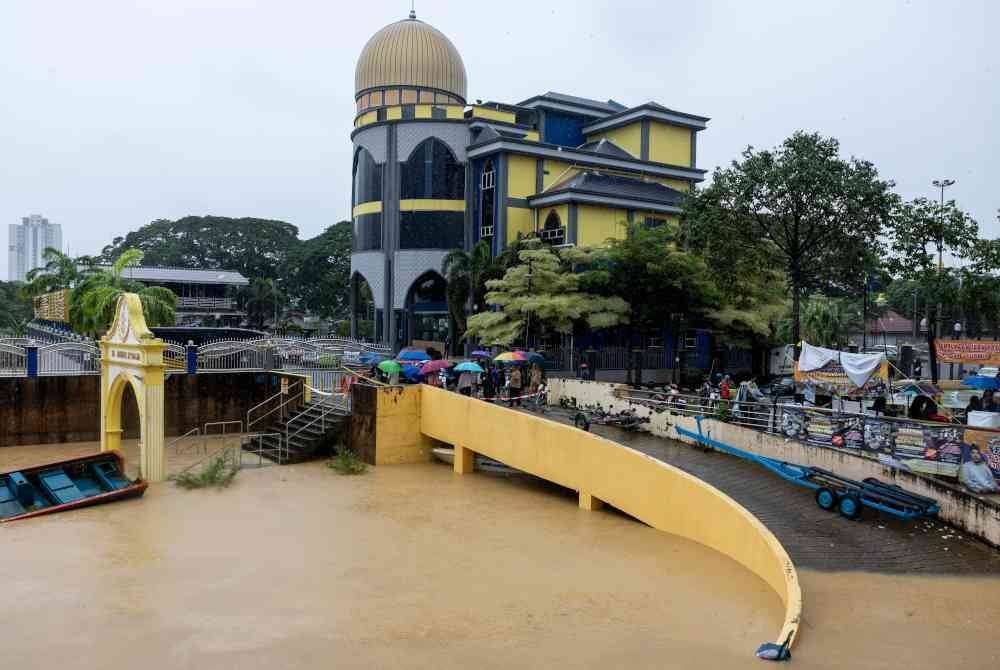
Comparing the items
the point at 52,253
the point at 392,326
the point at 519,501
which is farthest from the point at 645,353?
the point at 52,253

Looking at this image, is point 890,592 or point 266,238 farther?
point 266,238

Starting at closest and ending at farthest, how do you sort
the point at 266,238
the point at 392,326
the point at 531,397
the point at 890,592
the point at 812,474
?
the point at 890,592 → the point at 812,474 → the point at 531,397 → the point at 392,326 → the point at 266,238

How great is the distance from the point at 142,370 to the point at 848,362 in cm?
1805

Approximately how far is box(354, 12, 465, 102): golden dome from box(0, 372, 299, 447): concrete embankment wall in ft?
67.3

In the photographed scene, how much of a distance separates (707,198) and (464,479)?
12379mm

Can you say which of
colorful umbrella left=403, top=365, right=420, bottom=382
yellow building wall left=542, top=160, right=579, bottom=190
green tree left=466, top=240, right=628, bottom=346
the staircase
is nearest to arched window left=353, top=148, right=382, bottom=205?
yellow building wall left=542, top=160, right=579, bottom=190

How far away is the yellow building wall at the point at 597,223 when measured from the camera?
124 ft

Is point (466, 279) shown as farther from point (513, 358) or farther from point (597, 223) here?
point (513, 358)

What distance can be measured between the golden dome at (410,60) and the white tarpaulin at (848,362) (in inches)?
1209

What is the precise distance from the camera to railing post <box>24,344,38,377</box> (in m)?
Answer: 28.8

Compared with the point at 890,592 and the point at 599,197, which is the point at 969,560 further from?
the point at 599,197

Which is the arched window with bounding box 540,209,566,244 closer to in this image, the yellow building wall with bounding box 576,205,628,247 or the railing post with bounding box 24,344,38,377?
the yellow building wall with bounding box 576,205,628,247

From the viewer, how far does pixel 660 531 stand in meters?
16.7

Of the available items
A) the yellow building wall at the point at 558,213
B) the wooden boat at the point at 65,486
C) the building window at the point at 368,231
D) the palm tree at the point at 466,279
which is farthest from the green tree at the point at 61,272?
the wooden boat at the point at 65,486
